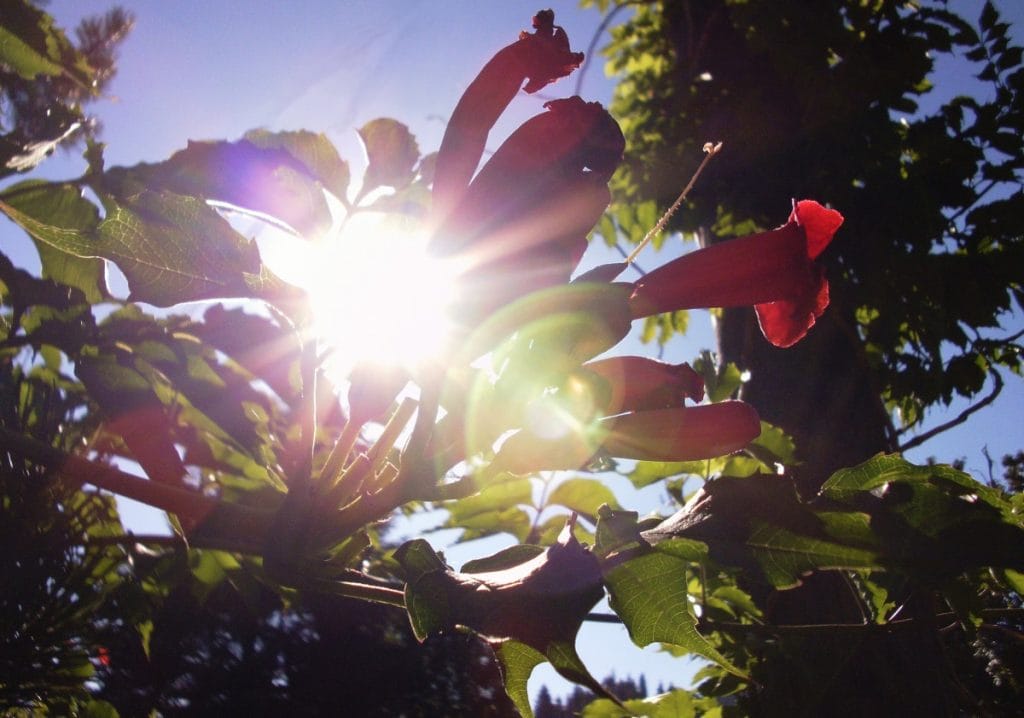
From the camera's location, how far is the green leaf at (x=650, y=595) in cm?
45

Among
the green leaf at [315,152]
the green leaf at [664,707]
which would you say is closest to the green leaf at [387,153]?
the green leaf at [315,152]

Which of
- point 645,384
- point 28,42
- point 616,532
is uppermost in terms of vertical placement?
point 28,42

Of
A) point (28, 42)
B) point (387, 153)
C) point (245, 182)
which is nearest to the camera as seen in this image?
point (245, 182)

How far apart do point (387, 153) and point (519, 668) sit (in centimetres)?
75

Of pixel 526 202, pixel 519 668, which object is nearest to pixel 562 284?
pixel 526 202

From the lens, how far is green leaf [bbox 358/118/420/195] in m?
0.97

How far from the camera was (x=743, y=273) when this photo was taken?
1.94ft

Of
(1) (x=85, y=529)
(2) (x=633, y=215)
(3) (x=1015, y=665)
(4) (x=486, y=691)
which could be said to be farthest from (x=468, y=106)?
(2) (x=633, y=215)

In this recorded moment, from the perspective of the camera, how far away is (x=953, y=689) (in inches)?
37.8

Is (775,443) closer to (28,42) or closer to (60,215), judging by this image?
(60,215)

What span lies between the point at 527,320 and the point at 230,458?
699mm

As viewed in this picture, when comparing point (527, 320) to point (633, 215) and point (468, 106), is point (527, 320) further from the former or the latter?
point (633, 215)

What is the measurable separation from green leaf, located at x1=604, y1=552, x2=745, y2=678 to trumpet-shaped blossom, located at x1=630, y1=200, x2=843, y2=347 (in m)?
0.22

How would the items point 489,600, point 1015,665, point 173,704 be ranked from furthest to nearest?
point 173,704, point 1015,665, point 489,600
